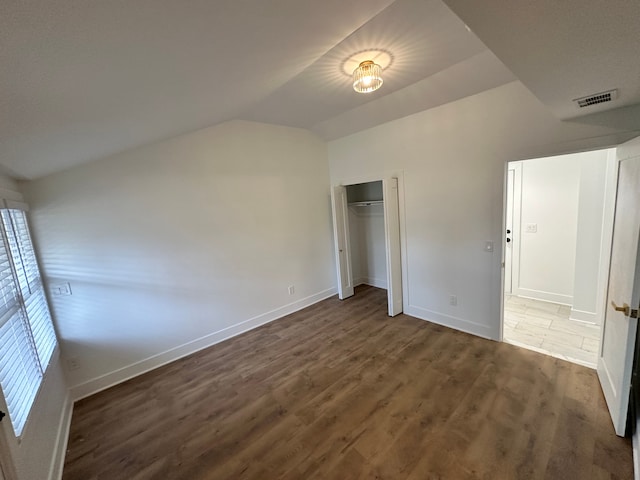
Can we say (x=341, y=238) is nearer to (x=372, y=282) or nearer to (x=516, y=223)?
(x=372, y=282)

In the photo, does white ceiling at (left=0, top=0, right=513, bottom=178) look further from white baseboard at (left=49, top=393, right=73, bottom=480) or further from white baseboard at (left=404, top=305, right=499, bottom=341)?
white baseboard at (left=404, top=305, right=499, bottom=341)

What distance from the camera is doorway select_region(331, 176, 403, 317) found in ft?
11.8

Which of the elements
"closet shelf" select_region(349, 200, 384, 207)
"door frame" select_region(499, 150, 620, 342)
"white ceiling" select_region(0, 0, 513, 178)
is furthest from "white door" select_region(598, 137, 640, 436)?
"closet shelf" select_region(349, 200, 384, 207)

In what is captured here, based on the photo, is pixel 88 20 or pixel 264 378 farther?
pixel 264 378

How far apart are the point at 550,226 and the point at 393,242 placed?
238 centimetres

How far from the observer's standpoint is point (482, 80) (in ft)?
8.29

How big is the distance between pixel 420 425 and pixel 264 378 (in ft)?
4.93

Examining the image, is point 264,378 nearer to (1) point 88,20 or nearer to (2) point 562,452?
(2) point 562,452

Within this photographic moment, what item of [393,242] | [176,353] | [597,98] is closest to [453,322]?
[393,242]

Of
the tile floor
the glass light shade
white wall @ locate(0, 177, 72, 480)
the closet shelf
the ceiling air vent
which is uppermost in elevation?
the glass light shade

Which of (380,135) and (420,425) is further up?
(380,135)

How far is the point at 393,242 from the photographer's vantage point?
3613mm

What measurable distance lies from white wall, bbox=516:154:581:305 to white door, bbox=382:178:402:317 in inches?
83.4

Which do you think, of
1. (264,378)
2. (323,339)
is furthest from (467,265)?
(264,378)
